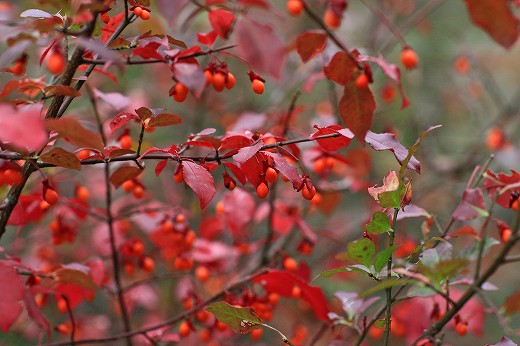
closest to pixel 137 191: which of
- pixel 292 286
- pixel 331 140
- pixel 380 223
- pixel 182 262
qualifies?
pixel 182 262

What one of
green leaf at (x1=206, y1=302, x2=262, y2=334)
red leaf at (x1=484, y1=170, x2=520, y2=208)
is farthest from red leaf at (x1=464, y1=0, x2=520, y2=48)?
green leaf at (x1=206, y1=302, x2=262, y2=334)

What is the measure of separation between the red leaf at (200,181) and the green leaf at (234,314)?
0.17 meters

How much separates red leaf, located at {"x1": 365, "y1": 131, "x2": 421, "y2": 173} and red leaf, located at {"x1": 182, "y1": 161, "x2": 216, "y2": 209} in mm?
279

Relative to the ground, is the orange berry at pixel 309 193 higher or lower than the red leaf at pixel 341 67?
lower

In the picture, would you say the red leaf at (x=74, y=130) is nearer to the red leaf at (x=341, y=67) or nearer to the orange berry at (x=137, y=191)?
the red leaf at (x=341, y=67)

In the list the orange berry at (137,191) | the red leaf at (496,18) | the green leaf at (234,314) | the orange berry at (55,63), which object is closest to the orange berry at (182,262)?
the orange berry at (137,191)

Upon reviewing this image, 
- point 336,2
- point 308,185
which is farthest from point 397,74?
point 336,2

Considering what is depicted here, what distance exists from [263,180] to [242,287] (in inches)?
21.0

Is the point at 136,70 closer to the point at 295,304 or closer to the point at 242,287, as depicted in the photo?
the point at 295,304

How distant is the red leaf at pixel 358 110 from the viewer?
3.31ft

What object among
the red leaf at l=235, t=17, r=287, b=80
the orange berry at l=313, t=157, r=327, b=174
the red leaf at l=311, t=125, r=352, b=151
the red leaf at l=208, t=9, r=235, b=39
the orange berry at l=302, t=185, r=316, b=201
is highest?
the red leaf at l=235, t=17, r=287, b=80

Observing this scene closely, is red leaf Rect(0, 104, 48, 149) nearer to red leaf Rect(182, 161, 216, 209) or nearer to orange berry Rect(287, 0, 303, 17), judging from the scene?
red leaf Rect(182, 161, 216, 209)

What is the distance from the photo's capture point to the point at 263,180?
1130mm

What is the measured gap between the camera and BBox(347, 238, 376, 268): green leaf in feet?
3.39
